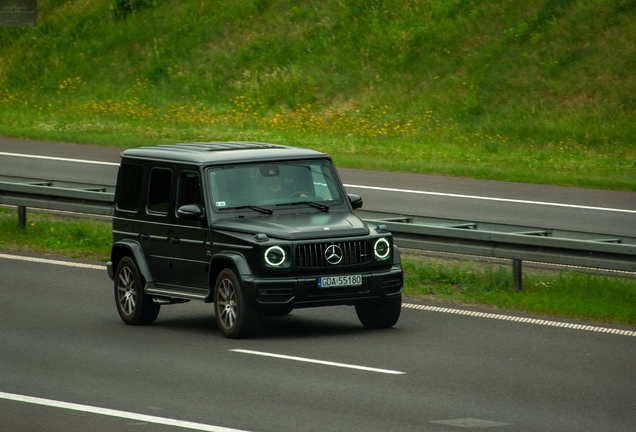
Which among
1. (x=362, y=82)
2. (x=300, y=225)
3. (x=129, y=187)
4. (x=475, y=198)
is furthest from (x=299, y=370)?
(x=362, y=82)

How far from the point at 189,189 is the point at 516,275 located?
13.1 ft

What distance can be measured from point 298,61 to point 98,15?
10544 mm

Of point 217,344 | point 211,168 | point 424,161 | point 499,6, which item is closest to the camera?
point 217,344

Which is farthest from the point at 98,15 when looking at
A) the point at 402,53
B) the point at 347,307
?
the point at 347,307

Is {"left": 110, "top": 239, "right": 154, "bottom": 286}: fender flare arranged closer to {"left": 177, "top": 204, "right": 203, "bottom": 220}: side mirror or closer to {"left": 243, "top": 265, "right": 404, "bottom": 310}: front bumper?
{"left": 177, "top": 204, "right": 203, "bottom": 220}: side mirror

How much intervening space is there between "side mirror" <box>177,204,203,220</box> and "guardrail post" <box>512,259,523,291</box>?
393cm

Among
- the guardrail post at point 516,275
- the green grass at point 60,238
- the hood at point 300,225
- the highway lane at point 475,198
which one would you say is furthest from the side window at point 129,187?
the highway lane at point 475,198

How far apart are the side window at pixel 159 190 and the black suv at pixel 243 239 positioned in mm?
10

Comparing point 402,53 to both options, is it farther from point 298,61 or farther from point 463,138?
point 463,138

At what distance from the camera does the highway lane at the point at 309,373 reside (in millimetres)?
8727

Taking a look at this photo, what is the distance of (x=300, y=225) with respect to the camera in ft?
39.4

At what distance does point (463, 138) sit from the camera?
30.5 meters

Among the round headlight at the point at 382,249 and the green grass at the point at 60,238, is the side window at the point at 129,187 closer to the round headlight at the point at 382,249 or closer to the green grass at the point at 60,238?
the round headlight at the point at 382,249

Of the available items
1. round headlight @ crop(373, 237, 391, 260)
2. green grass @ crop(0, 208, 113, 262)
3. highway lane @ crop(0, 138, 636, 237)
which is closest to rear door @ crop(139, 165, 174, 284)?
round headlight @ crop(373, 237, 391, 260)
